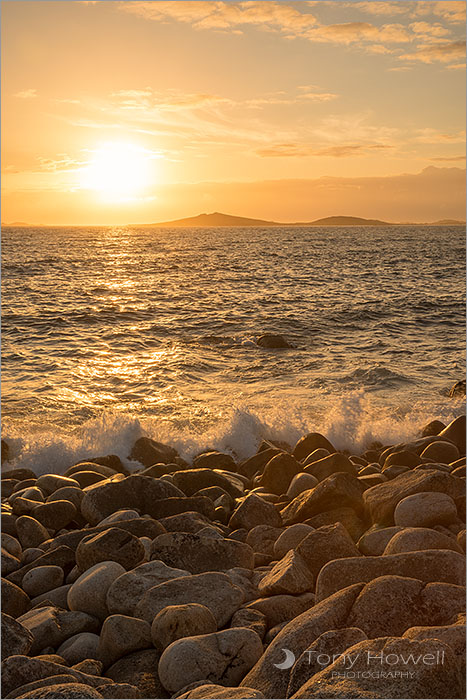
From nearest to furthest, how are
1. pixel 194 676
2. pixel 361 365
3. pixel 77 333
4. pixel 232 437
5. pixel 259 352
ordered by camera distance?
pixel 194 676, pixel 232 437, pixel 361 365, pixel 259 352, pixel 77 333

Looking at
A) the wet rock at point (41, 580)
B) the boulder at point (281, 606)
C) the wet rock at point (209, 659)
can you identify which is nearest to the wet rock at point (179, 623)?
the wet rock at point (209, 659)

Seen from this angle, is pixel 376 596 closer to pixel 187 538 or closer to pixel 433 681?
pixel 433 681

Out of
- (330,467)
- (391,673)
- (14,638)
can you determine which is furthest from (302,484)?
(391,673)

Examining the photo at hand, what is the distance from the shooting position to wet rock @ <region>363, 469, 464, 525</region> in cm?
542

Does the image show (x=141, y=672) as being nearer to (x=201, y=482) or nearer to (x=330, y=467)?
(x=201, y=482)

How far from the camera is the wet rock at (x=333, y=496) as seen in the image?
5727mm

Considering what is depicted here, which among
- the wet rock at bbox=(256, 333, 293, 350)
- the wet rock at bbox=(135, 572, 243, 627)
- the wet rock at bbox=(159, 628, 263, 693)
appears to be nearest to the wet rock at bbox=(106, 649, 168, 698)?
the wet rock at bbox=(159, 628, 263, 693)

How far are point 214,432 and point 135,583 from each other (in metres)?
6.13

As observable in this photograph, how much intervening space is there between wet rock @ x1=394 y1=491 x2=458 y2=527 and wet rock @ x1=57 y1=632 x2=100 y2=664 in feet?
8.18

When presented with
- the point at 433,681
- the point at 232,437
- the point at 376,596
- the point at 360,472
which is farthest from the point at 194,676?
the point at 232,437

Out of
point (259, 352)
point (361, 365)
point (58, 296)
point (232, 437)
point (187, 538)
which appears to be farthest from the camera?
point (58, 296)

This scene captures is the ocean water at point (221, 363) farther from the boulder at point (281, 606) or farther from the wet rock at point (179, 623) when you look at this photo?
the wet rock at point (179, 623)

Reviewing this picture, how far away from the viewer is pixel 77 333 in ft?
68.3

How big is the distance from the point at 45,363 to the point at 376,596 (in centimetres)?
1387
